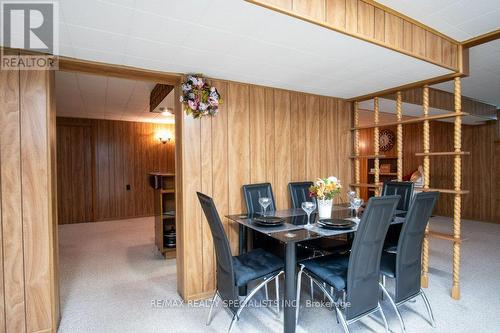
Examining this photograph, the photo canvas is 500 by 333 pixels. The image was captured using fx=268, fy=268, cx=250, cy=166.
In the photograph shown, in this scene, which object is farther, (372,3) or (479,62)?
(479,62)

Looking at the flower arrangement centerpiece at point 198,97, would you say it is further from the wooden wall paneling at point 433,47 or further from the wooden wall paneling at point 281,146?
the wooden wall paneling at point 433,47

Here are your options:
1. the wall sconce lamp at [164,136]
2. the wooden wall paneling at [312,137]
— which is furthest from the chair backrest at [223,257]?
the wall sconce lamp at [164,136]

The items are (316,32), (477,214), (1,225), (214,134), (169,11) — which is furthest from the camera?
(477,214)

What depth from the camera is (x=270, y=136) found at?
10.2ft

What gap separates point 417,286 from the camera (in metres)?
2.18

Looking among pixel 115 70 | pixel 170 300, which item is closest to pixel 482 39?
pixel 115 70

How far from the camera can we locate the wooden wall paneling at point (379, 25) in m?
1.89

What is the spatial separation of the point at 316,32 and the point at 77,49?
1724mm

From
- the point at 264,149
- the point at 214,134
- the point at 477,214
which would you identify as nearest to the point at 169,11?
→ the point at 214,134

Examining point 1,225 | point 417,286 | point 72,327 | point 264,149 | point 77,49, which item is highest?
point 77,49

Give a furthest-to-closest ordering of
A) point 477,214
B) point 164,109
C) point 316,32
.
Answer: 1. point 477,214
2. point 164,109
3. point 316,32

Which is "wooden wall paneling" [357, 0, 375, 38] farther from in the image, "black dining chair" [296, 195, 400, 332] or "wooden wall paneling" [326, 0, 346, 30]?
"black dining chair" [296, 195, 400, 332]

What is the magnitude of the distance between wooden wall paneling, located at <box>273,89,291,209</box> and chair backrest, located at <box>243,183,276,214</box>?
199 millimetres

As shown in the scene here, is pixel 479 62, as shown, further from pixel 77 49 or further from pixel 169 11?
pixel 77 49
